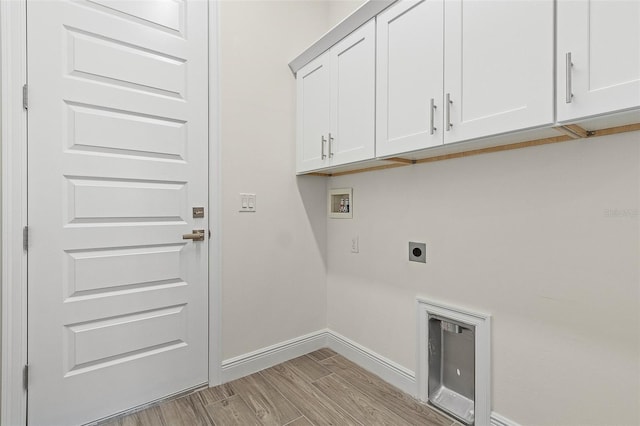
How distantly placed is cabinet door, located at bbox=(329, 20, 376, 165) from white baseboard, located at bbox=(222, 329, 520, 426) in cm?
133

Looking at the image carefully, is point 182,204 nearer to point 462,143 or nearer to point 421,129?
point 421,129

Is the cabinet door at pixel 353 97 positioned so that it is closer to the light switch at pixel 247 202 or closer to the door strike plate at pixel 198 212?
the light switch at pixel 247 202

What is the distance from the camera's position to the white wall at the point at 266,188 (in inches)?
82.0

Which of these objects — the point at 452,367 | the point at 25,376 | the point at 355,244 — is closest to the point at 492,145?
the point at 355,244

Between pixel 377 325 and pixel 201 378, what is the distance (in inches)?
46.4

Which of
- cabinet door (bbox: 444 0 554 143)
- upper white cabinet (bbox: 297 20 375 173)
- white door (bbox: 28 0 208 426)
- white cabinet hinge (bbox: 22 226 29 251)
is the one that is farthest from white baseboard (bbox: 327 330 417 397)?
white cabinet hinge (bbox: 22 226 29 251)

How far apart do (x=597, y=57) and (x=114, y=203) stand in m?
2.15

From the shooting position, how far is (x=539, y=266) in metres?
1.39

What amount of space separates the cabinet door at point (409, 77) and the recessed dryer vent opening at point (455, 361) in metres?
0.93

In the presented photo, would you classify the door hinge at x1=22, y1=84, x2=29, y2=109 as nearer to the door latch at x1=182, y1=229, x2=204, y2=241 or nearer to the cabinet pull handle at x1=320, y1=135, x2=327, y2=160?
the door latch at x1=182, y1=229, x2=204, y2=241

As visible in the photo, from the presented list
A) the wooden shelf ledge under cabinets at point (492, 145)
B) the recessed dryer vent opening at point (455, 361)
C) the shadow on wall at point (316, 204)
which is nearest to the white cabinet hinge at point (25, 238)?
the shadow on wall at point (316, 204)

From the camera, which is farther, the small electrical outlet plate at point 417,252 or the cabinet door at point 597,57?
the small electrical outlet plate at point 417,252

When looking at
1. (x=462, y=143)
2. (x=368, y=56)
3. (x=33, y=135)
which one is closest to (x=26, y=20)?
(x=33, y=135)

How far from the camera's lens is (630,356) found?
1169 millimetres
